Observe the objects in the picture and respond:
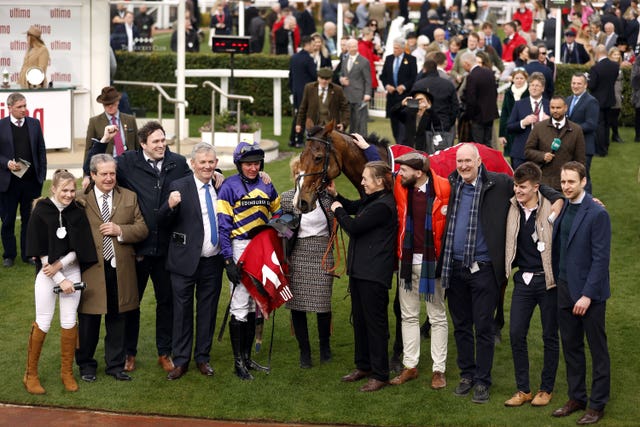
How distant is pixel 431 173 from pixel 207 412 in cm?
243

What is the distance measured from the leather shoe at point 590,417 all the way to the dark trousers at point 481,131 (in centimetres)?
857

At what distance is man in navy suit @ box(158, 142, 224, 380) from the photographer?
8.78m

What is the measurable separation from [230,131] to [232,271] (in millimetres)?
9470

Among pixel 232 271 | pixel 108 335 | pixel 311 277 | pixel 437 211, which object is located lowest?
pixel 108 335

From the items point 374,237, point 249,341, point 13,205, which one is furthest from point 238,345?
point 13,205

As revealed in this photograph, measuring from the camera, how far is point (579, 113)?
13.1 meters

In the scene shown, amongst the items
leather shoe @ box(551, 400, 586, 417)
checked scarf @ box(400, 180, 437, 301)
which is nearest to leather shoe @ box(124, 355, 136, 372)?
checked scarf @ box(400, 180, 437, 301)

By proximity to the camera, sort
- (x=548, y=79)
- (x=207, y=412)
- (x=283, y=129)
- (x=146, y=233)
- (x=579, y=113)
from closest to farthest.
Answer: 1. (x=207, y=412)
2. (x=146, y=233)
3. (x=579, y=113)
4. (x=548, y=79)
5. (x=283, y=129)

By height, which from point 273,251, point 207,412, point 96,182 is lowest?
point 207,412

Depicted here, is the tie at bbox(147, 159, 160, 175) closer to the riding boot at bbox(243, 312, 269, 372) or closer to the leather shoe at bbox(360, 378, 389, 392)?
the riding boot at bbox(243, 312, 269, 372)

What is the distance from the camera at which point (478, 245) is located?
8.42 metres

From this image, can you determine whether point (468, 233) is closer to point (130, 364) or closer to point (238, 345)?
point (238, 345)

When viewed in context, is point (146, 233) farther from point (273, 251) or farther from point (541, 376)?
point (541, 376)

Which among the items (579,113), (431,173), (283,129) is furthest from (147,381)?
(283,129)
